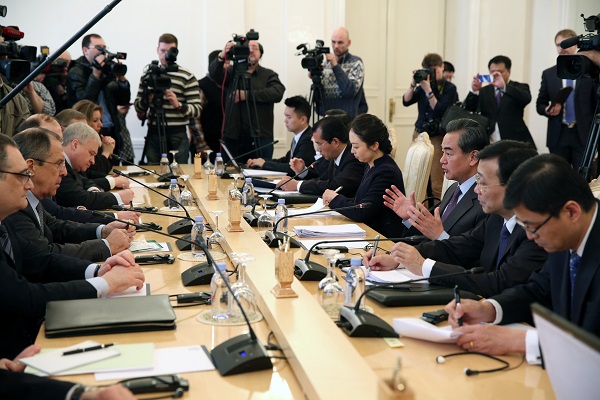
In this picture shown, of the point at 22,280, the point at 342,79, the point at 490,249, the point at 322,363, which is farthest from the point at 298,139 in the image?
the point at 322,363

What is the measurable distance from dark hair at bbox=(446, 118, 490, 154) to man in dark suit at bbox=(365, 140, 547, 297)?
16.8 inches

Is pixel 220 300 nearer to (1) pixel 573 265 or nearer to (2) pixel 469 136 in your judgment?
(1) pixel 573 265

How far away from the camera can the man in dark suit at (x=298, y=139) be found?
5.62 m

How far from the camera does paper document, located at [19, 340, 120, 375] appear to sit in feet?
5.87

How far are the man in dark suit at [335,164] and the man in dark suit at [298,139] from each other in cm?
63

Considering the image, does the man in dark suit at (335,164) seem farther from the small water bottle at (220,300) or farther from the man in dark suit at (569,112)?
the man in dark suit at (569,112)

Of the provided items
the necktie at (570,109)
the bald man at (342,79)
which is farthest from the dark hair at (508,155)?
the bald man at (342,79)

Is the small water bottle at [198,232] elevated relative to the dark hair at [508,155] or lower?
lower

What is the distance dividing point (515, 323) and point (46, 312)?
1345 millimetres

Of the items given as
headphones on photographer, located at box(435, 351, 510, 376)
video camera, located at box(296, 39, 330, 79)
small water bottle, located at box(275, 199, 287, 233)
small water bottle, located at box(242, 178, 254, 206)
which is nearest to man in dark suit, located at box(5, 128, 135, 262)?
small water bottle, located at box(275, 199, 287, 233)

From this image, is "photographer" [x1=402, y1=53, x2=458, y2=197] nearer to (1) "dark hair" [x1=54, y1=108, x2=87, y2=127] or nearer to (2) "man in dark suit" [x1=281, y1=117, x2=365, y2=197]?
(2) "man in dark suit" [x1=281, y1=117, x2=365, y2=197]

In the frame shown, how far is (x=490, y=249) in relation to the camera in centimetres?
276

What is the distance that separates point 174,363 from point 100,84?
4.59 meters

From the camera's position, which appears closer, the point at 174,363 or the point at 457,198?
the point at 174,363
